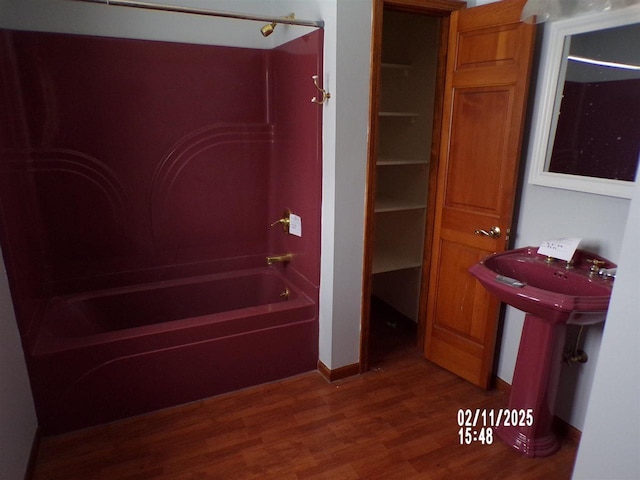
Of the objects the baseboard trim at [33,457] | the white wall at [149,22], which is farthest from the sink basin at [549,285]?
the baseboard trim at [33,457]

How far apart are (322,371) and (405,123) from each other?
1.79 metres

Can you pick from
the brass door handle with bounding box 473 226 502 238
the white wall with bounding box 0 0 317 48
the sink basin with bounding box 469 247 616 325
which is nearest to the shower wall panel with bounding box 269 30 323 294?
the white wall with bounding box 0 0 317 48

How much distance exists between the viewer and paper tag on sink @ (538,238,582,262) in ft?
6.19

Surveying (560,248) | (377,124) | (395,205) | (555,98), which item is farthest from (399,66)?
(560,248)

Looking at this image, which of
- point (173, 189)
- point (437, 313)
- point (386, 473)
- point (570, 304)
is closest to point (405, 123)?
point (437, 313)

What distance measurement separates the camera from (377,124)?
2.33 meters

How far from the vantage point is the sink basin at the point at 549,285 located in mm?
1642

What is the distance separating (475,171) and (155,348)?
6.20 ft

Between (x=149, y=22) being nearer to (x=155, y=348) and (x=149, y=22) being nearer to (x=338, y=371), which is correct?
(x=155, y=348)

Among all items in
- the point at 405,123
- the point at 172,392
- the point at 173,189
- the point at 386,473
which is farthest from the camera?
the point at 405,123

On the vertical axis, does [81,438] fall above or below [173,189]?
below

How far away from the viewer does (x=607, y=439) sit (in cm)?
122

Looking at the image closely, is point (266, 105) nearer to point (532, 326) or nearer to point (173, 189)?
point (173, 189)

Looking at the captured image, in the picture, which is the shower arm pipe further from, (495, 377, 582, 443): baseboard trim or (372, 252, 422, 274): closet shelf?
(495, 377, 582, 443): baseboard trim
